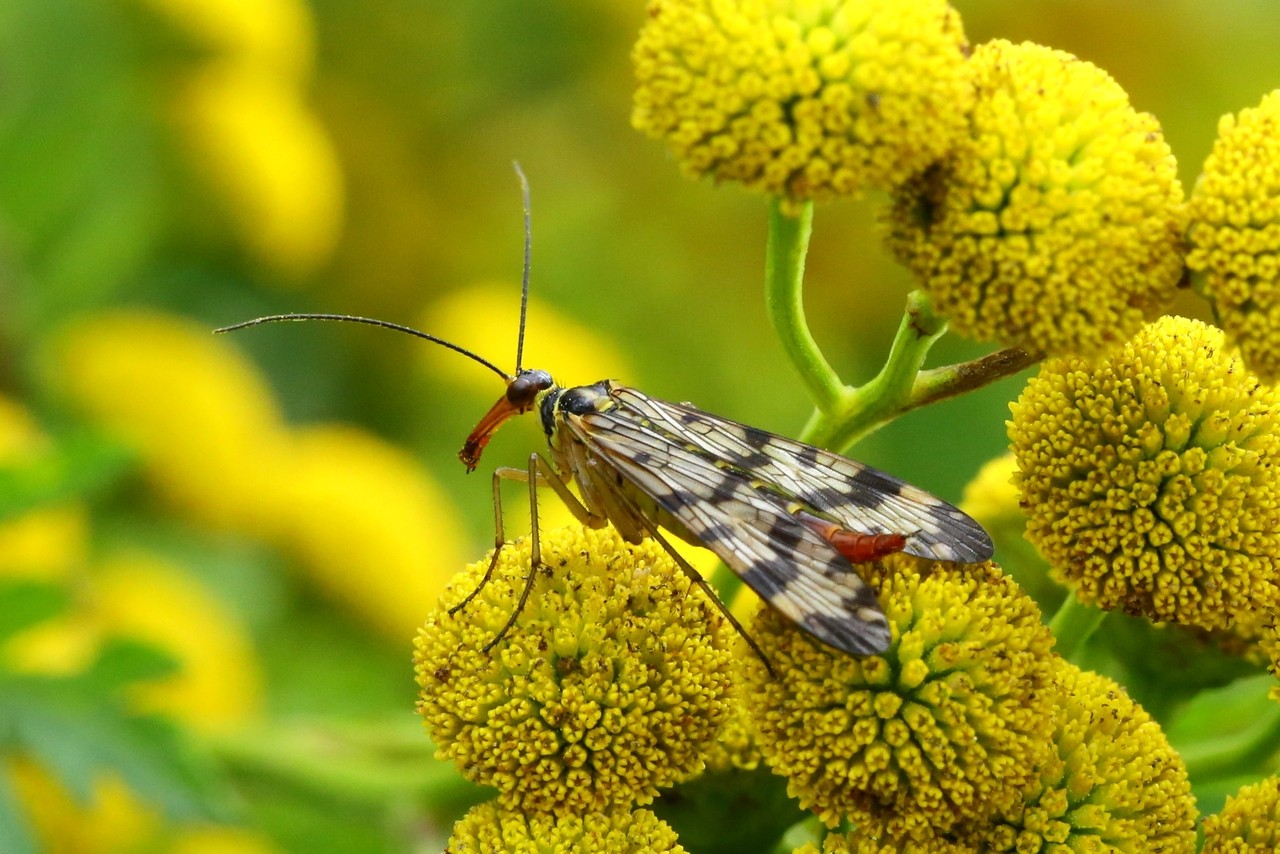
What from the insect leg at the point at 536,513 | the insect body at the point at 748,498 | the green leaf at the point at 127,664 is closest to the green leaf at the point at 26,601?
the green leaf at the point at 127,664

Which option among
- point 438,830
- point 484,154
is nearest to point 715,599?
point 438,830

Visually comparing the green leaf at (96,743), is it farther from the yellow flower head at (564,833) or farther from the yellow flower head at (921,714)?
the yellow flower head at (921,714)

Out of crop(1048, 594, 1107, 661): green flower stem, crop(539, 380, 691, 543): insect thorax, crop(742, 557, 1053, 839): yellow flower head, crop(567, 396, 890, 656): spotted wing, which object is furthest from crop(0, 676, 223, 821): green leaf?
crop(1048, 594, 1107, 661): green flower stem

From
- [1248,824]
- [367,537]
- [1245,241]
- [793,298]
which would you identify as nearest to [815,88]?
[793,298]

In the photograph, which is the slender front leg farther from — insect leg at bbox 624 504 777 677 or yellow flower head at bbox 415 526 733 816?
insect leg at bbox 624 504 777 677

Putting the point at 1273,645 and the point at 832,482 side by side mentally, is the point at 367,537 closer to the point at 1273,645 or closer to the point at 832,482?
the point at 832,482

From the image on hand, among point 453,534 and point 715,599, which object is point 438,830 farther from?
point 453,534
